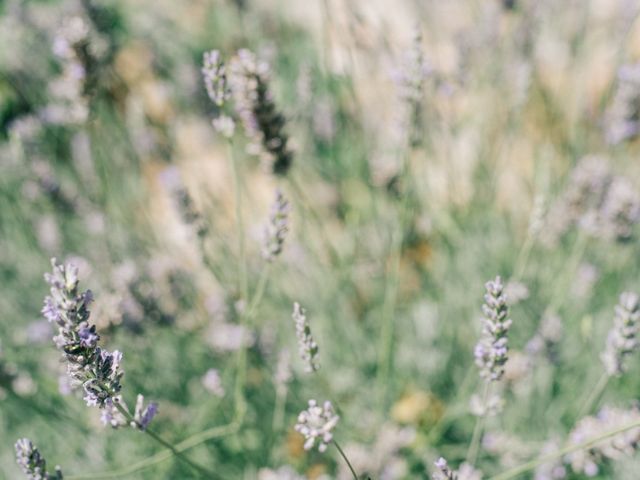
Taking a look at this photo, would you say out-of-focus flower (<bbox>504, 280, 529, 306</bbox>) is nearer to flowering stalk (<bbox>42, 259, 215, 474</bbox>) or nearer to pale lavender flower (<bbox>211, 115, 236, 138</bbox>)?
pale lavender flower (<bbox>211, 115, 236, 138</bbox>)

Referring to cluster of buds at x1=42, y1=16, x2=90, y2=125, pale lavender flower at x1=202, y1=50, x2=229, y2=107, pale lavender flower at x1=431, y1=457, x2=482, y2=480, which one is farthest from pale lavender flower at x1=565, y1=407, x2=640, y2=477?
cluster of buds at x1=42, y1=16, x2=90, y2=125

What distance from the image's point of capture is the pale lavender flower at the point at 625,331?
4.40 feet

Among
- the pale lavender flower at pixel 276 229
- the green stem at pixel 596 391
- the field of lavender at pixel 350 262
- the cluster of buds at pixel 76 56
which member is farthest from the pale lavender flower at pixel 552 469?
the cluster of buds at pixel 76 56

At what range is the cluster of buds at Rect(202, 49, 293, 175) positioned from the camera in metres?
1.42

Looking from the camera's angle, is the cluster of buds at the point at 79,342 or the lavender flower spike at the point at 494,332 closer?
the cluster of buds at the point at 79,342

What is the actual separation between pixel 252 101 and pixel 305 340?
2.10ft

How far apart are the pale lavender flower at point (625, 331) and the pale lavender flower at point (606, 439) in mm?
113

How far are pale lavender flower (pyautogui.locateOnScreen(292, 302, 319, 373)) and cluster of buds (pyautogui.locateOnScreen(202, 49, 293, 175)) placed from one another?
508mm

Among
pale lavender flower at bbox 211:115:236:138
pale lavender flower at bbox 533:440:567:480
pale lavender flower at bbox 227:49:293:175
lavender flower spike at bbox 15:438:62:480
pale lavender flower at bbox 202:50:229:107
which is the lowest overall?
pale lavender flower at bbox 533:440:567:480

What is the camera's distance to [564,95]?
3232 mm

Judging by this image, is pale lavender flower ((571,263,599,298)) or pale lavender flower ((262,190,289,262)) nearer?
pale lavender flower ((262,190,289,262))

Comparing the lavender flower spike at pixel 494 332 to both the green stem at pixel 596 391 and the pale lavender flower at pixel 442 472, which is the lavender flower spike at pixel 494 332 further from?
the green stem at pixel 596 391

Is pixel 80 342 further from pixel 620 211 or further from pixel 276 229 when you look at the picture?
pixel 620 211

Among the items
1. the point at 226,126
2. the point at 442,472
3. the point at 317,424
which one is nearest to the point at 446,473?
the point at 442,472
